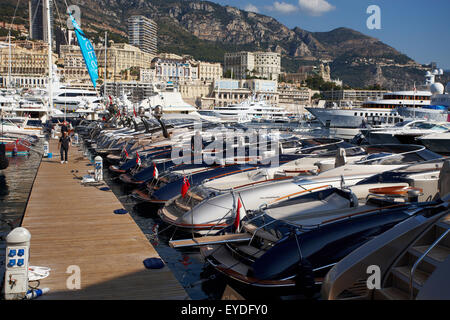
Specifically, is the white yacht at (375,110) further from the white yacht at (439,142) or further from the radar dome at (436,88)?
the white yacht at (439,142)

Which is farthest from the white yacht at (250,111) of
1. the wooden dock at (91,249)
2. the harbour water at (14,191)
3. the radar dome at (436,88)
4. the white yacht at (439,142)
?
the wooden dock at (91,249)

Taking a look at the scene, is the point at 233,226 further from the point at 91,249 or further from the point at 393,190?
the point at 393,190

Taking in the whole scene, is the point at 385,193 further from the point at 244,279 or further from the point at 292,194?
the point at 244,279

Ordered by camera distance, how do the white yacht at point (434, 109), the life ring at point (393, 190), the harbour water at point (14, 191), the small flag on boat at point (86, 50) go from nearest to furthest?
the life ring at point (393, 190) → the harbour water at point (14, 191) → the small flag on boat at point (86, 50) → the white yacht at point (434, 109)

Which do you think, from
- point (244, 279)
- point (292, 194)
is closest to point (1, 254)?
point (244, 279)

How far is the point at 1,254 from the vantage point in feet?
26.6

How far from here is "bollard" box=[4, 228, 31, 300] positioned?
538cm

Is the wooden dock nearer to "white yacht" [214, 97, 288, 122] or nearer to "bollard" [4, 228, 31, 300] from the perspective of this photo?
"bollard" [4, 228, 31, 300]

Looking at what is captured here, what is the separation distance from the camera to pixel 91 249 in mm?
7742

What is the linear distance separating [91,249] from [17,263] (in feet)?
7.58

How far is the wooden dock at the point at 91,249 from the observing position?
6105 millimetres

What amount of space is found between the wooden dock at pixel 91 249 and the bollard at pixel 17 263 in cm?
39

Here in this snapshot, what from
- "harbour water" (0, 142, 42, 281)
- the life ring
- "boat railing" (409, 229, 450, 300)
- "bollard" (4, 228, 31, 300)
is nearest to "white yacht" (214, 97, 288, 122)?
"harbour water" (0, 142, 42, 281)
